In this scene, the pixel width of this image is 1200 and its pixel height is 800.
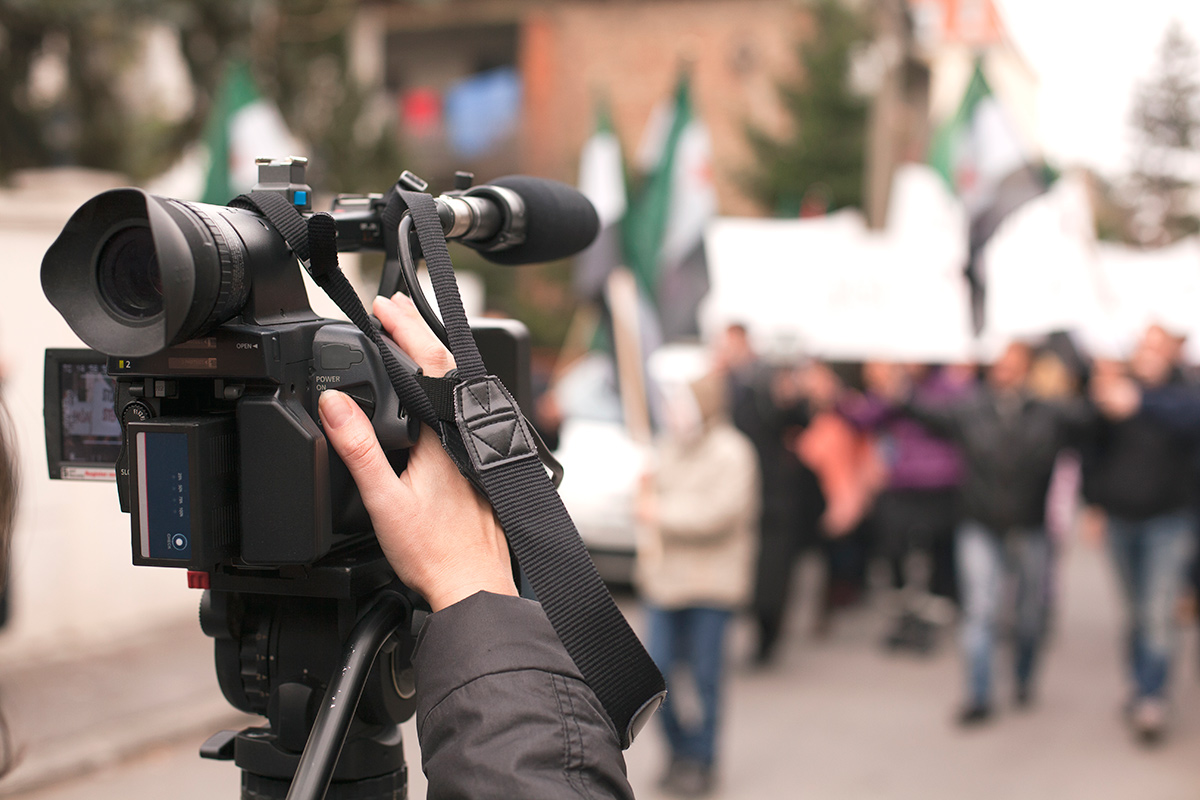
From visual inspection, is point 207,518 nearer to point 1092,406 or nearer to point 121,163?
point 1092,406

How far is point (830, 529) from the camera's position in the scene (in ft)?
27.8

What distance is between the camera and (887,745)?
228 inches

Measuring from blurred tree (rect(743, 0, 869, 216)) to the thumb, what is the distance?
19333 mm

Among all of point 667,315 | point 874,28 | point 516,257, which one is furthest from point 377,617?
point 874,28

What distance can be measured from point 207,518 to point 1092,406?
249 inches

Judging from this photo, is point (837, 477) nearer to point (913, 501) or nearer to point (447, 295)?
point (913, 501)

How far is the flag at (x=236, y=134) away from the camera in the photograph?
26.2ft

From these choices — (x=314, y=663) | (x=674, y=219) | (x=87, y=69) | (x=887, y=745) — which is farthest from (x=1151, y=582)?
(x=87, y=69)

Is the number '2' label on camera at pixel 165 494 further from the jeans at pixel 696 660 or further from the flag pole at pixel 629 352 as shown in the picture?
the flag pole at pixel 629 352

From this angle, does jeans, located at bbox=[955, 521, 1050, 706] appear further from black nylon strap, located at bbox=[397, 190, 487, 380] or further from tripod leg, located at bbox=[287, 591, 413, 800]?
black nylon strap, located at bbox=[397, 190, 487, 380]

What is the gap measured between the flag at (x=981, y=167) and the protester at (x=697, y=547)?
3470 millimetres

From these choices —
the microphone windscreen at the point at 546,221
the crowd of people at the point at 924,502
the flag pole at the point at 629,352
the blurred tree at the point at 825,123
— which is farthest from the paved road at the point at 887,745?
the blurred tree at the point at 825,123

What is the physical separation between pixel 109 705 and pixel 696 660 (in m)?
3.05

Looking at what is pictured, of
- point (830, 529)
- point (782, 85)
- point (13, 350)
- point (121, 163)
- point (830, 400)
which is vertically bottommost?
point (830, 529)
